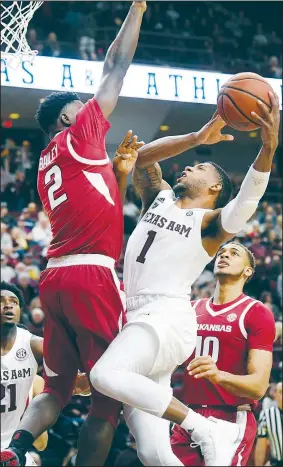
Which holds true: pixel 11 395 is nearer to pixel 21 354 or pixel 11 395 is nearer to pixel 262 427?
pixel 21 354

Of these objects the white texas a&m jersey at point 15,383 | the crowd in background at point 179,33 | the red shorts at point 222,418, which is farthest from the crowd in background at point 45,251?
the red shorts at point 222,418

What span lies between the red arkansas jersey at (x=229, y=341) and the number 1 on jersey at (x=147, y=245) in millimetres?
976

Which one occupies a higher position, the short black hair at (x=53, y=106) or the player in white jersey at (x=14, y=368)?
the short black hair at (x=53, y=106)

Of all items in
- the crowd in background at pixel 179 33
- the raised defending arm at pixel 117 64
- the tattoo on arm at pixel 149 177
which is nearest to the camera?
the raised defending arm at pixel 117 64

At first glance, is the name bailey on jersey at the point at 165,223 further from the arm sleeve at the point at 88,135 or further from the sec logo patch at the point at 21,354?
the sec logo patch at the point at 21,354

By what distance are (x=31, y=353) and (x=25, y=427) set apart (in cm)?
153

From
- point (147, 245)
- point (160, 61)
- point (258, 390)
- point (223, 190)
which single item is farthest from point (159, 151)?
point (160, 61)

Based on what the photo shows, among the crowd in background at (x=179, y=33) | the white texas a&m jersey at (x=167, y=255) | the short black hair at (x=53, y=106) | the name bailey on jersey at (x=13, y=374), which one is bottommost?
the name bailey on jersey at (x=13, y=374)

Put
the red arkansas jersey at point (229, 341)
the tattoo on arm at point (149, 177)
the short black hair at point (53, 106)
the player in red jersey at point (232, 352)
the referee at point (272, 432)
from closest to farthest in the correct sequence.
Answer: the short black hair at point (53, 106) < the tattoo on arm at point (149, 177) < the player in red jersey at point (232, 352) < the red arkansas jersey at point (229, 341) < the referee at point (272, 432)

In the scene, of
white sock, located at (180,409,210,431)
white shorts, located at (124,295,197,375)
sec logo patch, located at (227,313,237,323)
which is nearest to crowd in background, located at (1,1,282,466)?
sec logo patch, located at (227,313,237,323)

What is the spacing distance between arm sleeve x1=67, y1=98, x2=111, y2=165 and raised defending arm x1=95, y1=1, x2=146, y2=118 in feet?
0.20

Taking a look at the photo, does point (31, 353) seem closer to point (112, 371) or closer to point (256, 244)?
point (112, 371)

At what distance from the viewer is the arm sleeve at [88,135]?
471cm

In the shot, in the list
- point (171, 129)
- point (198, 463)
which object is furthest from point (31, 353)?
point (171, 129)
